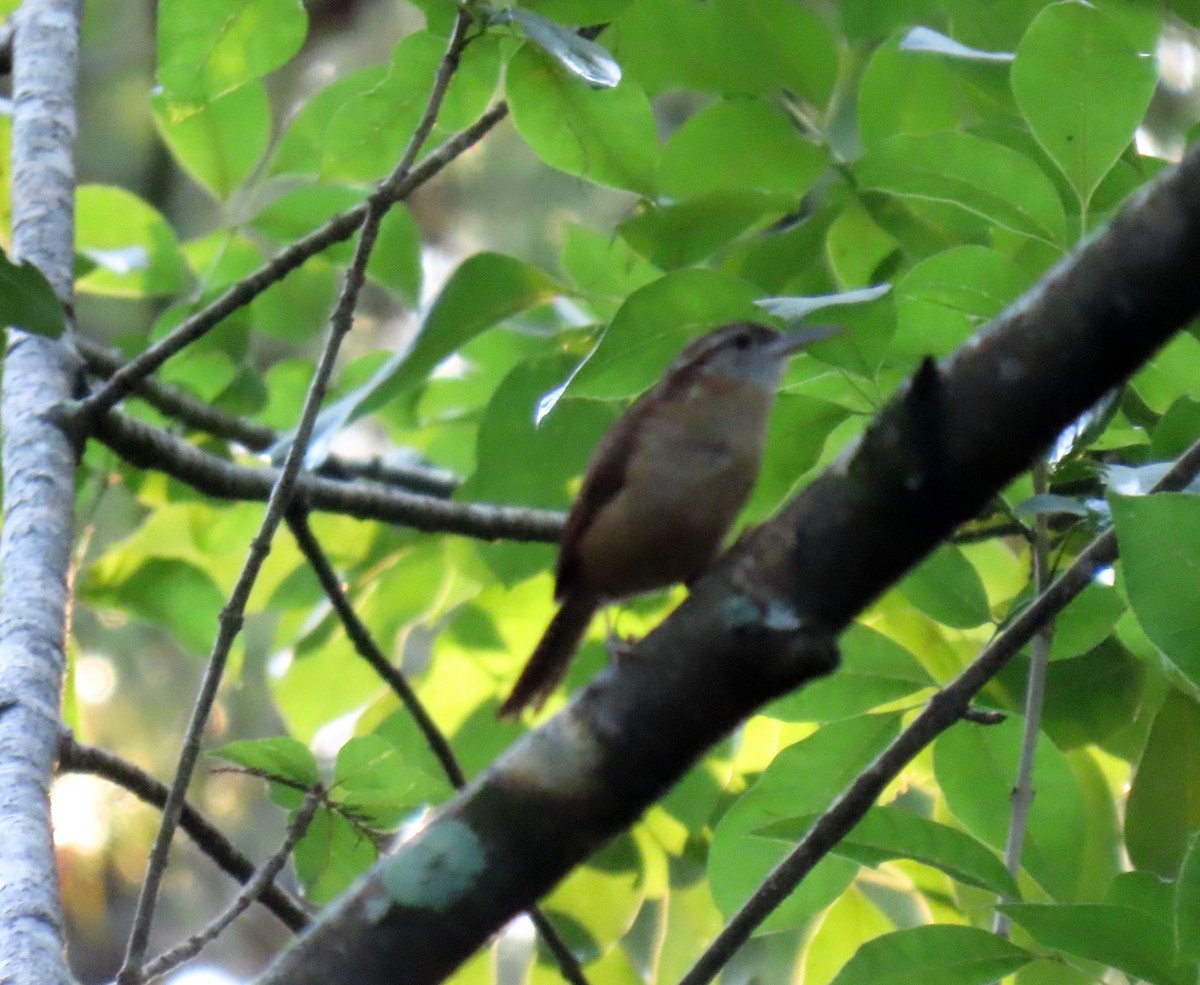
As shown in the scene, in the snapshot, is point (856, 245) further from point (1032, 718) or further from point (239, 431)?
point (239, 431)

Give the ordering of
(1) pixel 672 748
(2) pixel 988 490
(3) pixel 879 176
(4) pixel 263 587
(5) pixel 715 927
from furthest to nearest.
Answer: (4) pixel 263 587, (5) pixel 715 927, (3) pixel 879 176, (1) pixel 672 748, (2) pixel 988 490

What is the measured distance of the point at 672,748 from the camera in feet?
4.26

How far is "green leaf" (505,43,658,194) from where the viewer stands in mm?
2240

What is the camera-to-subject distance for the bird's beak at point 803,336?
1961 millimetres

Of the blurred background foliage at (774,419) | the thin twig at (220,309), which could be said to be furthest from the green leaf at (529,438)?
the thin twig at (220,309)

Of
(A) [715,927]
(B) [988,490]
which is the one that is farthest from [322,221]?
(B) [988,490]

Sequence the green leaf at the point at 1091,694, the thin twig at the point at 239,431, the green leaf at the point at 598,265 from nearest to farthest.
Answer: the green leaf at the point at 1091,694 < the green leaf at the point at 598,265 < the thin twig at the point at 239,431

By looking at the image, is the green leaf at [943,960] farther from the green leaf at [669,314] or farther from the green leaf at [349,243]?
the green leaf at [349,243]

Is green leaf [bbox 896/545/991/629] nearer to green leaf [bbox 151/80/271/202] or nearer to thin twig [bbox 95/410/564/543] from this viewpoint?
thin twig [bbox 95/410/564/543]

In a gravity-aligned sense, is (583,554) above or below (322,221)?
below

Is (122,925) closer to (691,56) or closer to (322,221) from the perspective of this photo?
(322,221)

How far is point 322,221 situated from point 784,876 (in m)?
1.90

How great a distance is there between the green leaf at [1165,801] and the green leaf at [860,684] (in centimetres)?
39

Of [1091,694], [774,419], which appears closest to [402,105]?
[774,419]
